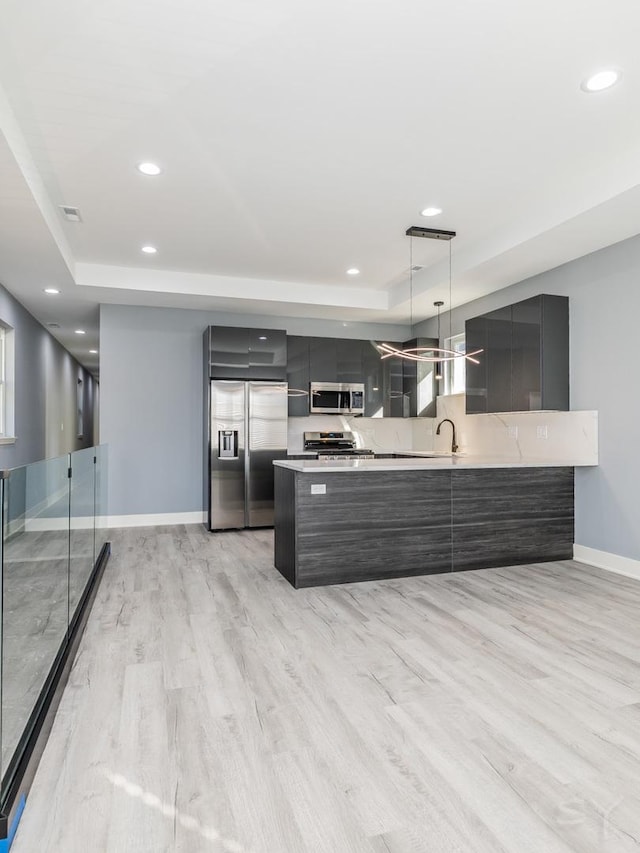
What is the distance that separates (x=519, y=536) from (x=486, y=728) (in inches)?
107

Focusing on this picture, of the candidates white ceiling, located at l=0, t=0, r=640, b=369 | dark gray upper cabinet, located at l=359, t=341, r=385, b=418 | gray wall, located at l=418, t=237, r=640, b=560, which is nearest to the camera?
white ceiling, located at l=0, t=0, r=640, b=369

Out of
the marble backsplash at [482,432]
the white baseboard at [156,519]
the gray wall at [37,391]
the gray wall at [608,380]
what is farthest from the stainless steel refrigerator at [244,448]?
the gray wall at [608,380]

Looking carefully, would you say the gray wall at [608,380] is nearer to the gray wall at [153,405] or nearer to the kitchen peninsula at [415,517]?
the kitchen peninsula at [415,517]

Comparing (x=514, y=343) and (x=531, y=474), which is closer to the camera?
(x=531, y=474)

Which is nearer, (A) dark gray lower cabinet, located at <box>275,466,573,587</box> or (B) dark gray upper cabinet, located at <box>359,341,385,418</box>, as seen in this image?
(A) dark gray lower cabinet, located at <box>275,466,573,587</box>

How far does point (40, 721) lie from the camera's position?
6.57 feet

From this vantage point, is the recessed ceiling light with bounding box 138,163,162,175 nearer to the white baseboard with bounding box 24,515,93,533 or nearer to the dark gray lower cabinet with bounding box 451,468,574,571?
the white baseboard with bounding box 24,515,93,533

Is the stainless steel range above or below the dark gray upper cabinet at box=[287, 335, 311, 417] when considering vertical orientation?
below

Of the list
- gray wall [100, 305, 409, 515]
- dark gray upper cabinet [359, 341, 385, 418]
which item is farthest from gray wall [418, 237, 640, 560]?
gray wall [100, 305, 409, 515]

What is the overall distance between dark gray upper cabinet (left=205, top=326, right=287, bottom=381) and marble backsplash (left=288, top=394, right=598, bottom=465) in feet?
3.04

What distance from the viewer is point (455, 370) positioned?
6.73 metres

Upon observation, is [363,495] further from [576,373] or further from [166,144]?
[166,144]

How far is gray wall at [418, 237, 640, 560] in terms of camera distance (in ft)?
13.9

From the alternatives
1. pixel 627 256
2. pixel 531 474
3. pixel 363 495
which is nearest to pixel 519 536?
pixel 531 474
